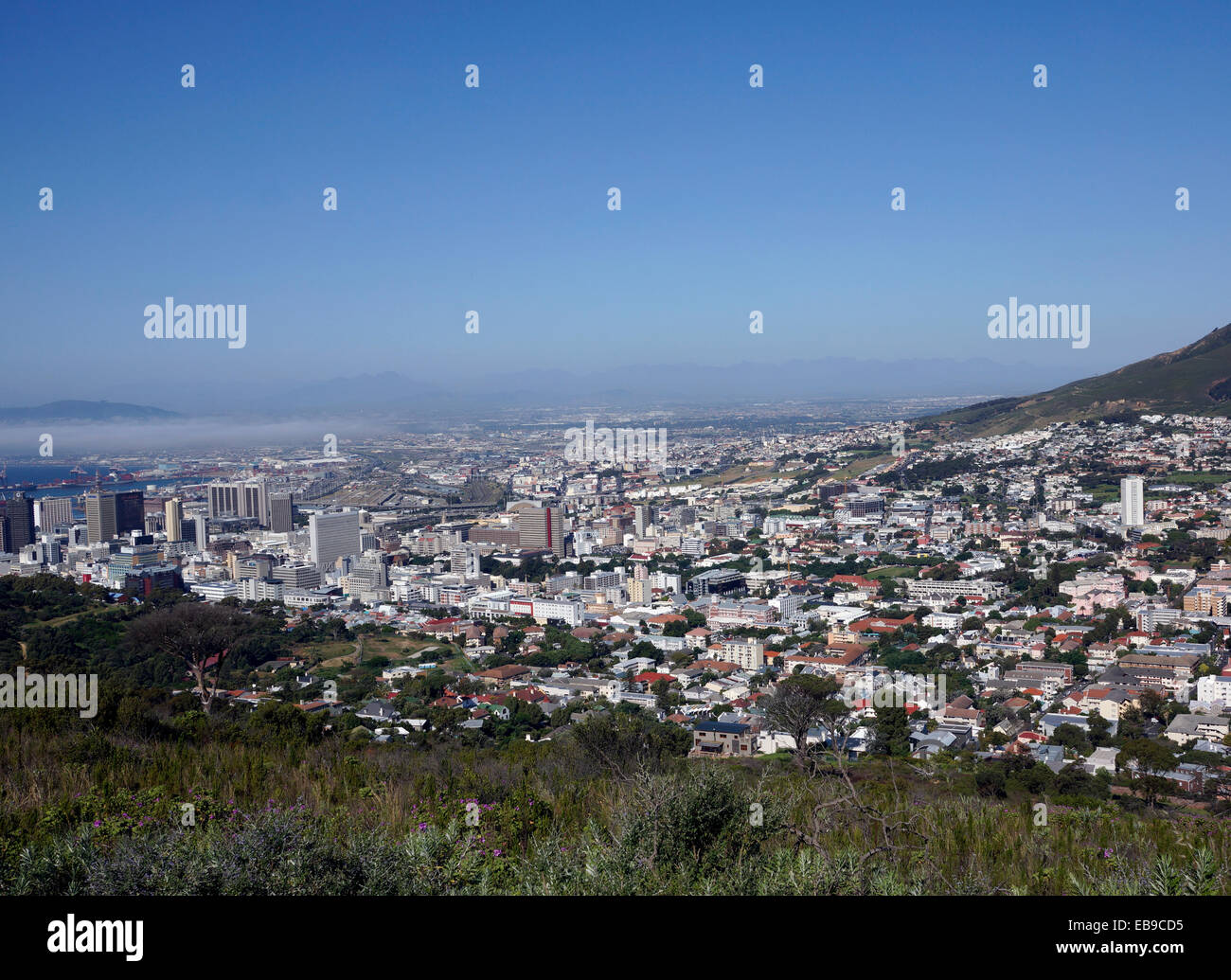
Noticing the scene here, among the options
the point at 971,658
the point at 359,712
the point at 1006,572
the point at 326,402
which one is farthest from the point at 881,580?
the point at 326,402

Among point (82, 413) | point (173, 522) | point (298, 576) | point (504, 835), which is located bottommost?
point (298, 576)

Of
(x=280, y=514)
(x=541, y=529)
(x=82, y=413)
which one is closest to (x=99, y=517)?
(x=280, y=514)

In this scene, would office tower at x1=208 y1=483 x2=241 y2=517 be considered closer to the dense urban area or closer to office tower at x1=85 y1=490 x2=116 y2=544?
the dense urban area

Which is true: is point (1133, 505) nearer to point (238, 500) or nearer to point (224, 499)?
point (238, 500)

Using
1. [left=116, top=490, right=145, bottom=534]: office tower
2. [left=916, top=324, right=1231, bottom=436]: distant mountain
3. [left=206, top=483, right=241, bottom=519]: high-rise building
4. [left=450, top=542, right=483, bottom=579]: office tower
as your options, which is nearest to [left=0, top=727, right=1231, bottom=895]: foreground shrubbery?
[left=450, top=542, right=483, bottom=579]: office tower

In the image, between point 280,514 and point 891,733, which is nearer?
point 891,733
